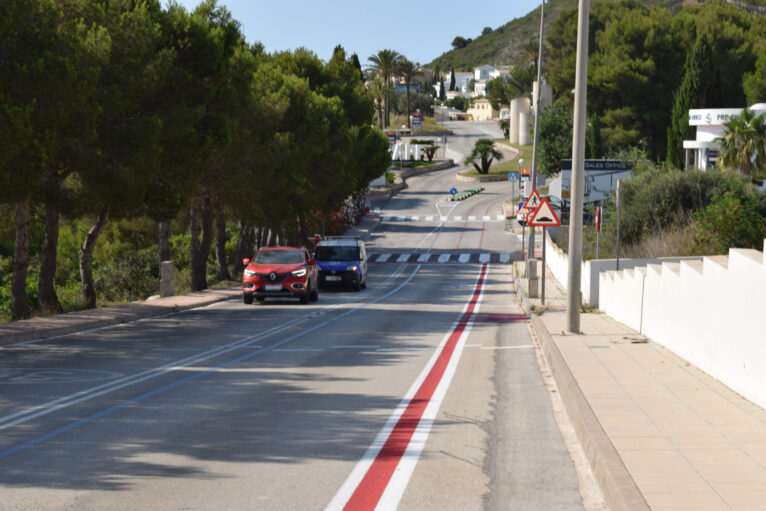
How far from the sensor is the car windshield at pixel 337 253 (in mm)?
37125

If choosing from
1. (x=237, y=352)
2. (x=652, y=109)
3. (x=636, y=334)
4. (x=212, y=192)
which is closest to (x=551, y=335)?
(x=636, y=334)

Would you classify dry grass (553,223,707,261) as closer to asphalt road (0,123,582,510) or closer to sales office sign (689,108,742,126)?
asphalt road (0,123,582,510)

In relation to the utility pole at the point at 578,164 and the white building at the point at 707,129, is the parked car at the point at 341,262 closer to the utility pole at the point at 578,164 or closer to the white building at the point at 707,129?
the utility pole at the point at 578,164

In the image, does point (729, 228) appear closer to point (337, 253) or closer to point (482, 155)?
point (337, 253)

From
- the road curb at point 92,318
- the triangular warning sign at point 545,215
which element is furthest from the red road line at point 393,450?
the triangular warning sign at point 545,215

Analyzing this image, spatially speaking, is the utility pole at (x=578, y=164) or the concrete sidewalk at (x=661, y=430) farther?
the utility pole at (x=578, y=164)

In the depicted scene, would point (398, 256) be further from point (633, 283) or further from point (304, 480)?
point (304, 480)

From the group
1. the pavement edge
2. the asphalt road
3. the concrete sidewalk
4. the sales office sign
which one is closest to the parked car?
the asphalt road

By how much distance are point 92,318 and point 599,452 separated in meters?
17.3

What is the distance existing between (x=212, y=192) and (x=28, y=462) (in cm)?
3200

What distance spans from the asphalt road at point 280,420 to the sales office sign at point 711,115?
42.6 metres

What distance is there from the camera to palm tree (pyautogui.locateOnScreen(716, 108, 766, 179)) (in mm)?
53219

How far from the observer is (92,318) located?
887 inches

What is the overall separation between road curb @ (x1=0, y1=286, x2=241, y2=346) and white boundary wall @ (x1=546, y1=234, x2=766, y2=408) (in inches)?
473
